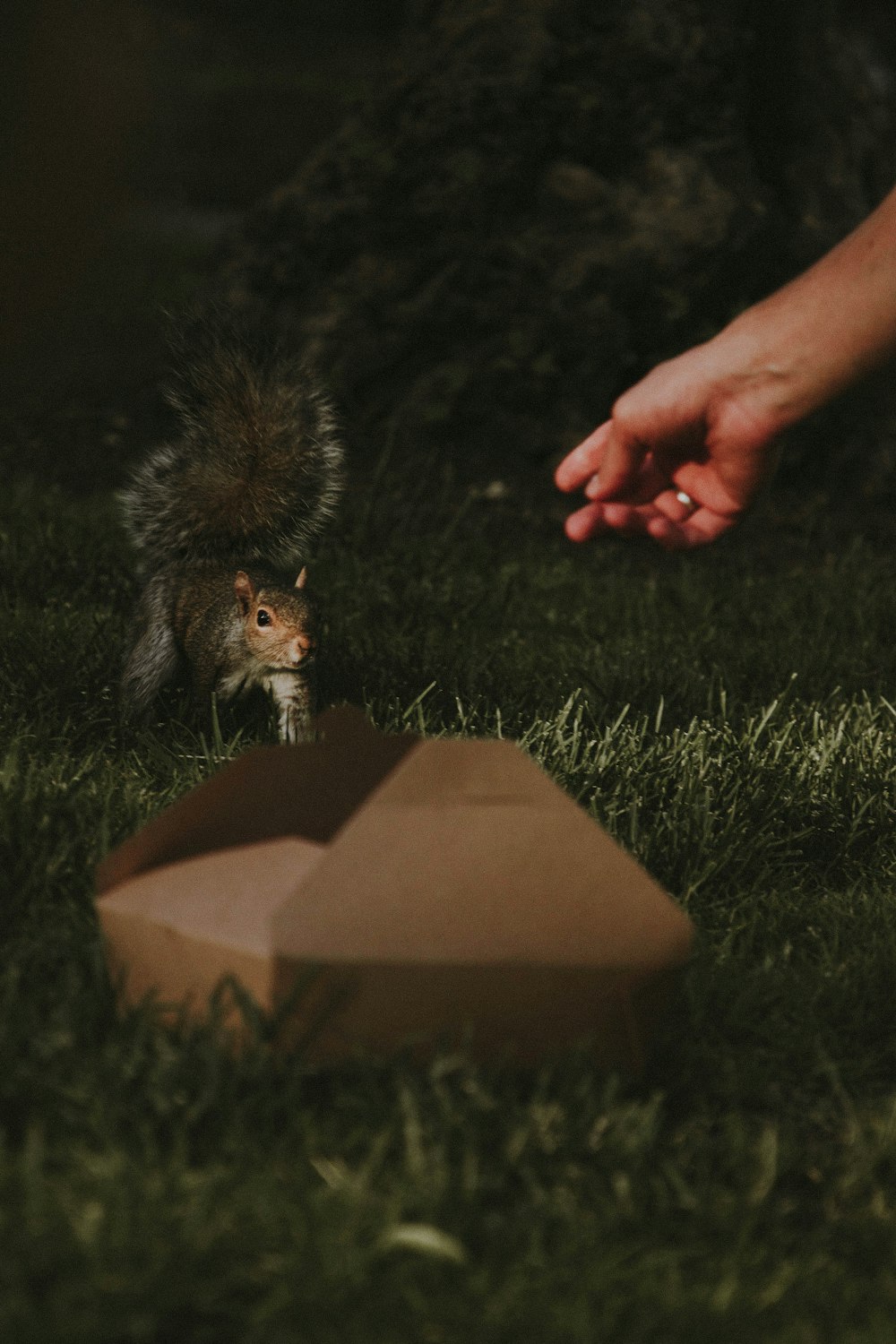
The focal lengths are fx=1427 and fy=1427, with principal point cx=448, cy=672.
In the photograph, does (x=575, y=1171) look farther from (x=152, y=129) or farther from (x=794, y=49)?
(x=152, y=129)

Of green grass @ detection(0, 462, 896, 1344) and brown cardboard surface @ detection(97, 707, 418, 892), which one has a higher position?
brown cardboard surface @ detection(97, 707, 418, 892)

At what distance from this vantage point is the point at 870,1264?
139 cm

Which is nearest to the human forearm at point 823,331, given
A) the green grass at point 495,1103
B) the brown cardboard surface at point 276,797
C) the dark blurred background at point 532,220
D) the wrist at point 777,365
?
the wrist at point 777,365

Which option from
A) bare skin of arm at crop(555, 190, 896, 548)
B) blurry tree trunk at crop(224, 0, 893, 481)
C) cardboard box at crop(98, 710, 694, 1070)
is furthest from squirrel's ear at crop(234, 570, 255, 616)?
blurry tree trunk at crop(224, 0, 893, 481)

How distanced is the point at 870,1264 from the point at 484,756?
0.63 m

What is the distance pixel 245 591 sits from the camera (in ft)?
9.00

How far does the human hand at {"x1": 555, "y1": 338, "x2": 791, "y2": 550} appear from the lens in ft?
7.45

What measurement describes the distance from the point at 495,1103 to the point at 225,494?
70.2 inches

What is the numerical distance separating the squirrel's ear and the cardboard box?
46.4 inches

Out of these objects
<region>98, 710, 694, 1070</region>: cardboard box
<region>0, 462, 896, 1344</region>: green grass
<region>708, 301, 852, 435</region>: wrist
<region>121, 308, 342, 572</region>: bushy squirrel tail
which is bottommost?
<region>0, 462, 896, 1344</region>: green grass

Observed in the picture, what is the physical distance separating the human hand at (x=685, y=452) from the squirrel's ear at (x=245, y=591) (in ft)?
2.05

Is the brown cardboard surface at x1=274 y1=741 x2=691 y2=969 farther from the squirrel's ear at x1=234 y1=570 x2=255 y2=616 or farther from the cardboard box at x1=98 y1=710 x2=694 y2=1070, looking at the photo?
the squirrel's ear at x1=234 y1=570 x2=255 y2=616

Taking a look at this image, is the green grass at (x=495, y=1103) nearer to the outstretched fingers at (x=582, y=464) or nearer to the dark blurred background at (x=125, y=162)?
the outstretched fingers at (x=582, y=464)

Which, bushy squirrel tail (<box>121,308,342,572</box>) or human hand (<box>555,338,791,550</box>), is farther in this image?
bushy squirrel tail (<box>121,308,342,572</box>)
